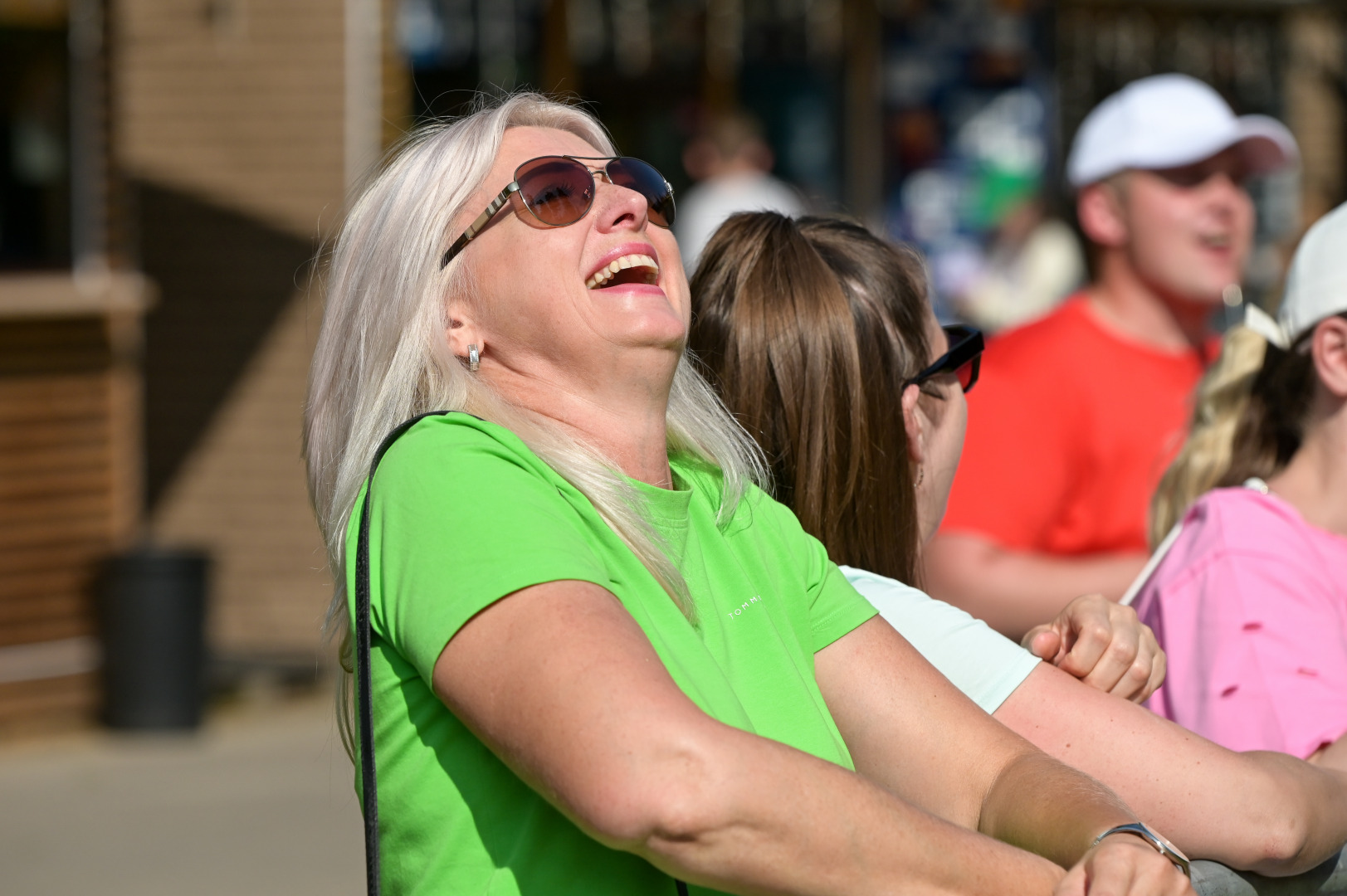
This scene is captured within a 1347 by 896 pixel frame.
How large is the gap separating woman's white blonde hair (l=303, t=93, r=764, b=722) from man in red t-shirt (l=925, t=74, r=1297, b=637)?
1.67 m

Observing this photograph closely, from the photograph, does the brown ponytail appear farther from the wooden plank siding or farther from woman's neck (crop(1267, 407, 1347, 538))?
the wooden plank siding

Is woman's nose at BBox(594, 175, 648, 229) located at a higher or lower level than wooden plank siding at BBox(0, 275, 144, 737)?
higher

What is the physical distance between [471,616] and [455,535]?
10 centimetres

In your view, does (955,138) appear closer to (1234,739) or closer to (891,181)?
(891,181)

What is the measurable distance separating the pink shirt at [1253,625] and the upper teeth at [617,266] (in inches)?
40.9

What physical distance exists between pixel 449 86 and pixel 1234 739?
25.3 feet

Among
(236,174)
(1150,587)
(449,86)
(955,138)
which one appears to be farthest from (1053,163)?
(1150,587)

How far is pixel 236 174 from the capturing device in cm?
791

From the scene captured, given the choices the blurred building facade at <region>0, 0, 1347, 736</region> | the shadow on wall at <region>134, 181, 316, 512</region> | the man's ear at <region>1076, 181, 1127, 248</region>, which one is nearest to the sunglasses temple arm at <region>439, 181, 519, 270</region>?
the blurred building facade at <region>0, 0, 1347, 736</region>

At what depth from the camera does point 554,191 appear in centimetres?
201

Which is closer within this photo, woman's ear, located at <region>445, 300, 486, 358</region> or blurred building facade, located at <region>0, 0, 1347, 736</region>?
woman's ear, located at <region>445, 300, 486, 358</region>

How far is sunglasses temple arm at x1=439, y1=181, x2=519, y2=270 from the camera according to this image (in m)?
2.00

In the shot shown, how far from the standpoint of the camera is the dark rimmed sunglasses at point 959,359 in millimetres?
2412

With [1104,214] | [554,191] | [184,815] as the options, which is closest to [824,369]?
[554,191]
